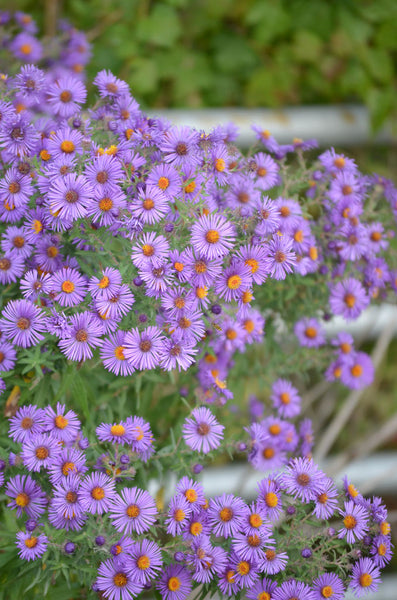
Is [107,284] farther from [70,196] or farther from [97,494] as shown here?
[97,494]

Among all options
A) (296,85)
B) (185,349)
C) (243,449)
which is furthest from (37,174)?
(296,85)

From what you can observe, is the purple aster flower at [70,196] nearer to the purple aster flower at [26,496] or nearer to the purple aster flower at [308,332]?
the purple aster flower at [26,496]

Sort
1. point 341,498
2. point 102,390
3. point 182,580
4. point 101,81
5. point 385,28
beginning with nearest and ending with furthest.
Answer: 1. point 182,580
2. point 341,498
3. point 101,81
4. point 102,390
5. point 385,28

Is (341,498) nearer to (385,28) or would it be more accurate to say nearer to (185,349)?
(185,349)

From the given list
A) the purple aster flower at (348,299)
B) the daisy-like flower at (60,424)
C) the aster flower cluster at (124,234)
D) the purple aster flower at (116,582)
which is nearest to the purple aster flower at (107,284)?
the aster flower cluster at (124,234)

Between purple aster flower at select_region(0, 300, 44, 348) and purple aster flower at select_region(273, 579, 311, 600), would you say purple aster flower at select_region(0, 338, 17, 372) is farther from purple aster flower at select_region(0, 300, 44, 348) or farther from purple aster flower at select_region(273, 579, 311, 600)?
purple aster flower at select_region(273, 579, 311, 600)

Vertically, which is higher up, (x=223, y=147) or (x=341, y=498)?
(x=223, y=147)
